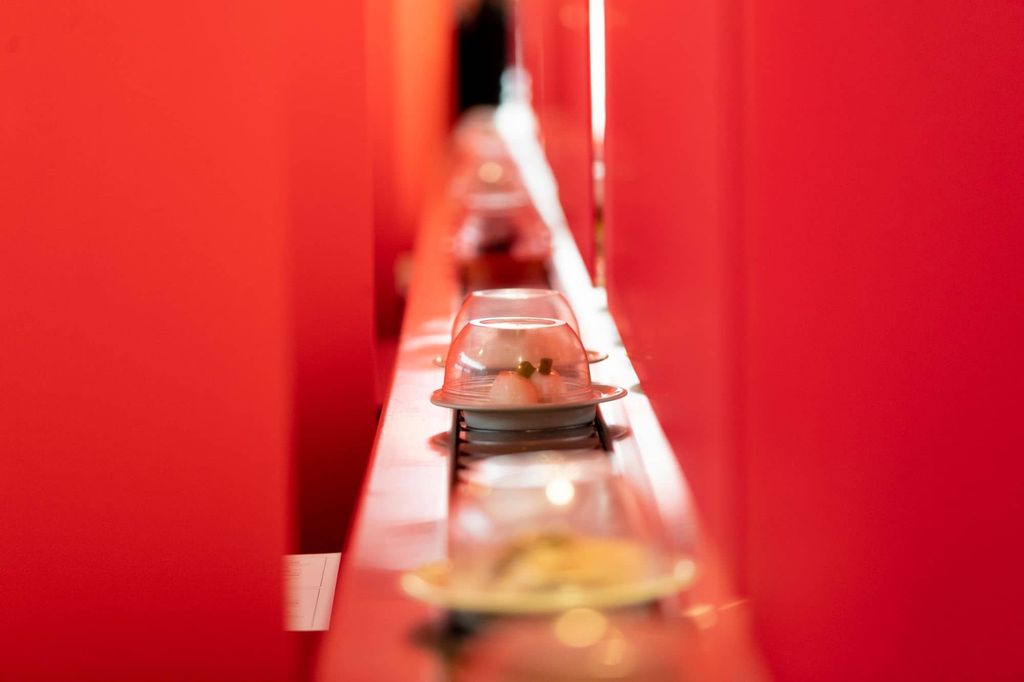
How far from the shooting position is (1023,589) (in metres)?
1.14

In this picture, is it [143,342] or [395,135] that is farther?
[395,135]

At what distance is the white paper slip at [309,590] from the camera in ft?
4.37

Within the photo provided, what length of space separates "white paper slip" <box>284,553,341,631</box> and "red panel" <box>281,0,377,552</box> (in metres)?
0.85

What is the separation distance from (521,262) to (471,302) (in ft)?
3.94

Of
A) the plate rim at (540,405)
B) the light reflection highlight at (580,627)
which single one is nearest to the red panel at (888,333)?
the plate rim at (540,405)

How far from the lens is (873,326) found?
3.71 feet

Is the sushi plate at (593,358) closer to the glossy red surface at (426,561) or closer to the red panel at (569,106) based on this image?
the glossy red surface at (426,561)

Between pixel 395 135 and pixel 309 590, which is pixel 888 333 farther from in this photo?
pixel 395 135

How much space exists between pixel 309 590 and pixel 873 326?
2.30 ft

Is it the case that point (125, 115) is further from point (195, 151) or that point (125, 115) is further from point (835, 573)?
point (835, 573)

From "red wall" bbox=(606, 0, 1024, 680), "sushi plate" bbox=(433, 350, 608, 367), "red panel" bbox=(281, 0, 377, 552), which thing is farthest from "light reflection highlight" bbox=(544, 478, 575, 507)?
"red panel" bbox=(281, 0, 377, 552)

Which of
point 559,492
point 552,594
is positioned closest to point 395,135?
point 559,492

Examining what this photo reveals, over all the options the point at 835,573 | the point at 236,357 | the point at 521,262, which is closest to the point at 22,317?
the point at 236,357

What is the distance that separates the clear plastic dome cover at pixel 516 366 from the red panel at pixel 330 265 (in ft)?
3.06
